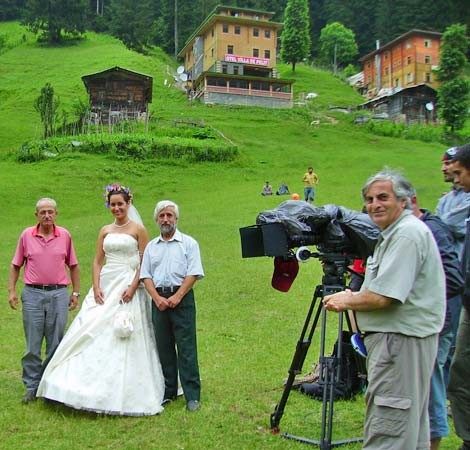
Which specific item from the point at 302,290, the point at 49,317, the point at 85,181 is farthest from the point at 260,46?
the point at 49,317

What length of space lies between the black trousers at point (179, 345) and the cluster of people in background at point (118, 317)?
10mm

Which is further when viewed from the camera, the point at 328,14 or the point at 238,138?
the point at 328,14

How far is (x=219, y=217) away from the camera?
20453 mm

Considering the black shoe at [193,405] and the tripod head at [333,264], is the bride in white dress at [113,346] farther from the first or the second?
the tripod head at [333,264]

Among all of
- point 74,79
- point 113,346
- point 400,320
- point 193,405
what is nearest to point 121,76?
point 74,79

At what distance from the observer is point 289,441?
4980 mm

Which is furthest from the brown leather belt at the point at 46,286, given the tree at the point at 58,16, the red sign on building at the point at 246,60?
the tree at the point at 58,16

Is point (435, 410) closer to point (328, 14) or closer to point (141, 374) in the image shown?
point (141, 374)

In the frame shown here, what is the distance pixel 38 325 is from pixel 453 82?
45370 millimetres

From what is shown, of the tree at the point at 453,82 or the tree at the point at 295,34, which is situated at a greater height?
the tree at the point at 295,34

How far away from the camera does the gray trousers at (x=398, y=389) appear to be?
347 cm

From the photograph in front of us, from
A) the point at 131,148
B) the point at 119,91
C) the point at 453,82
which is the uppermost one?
the point at 453,82

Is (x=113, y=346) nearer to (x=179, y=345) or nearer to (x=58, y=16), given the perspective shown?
(x=179, y=345)

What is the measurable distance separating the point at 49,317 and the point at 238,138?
111ft
